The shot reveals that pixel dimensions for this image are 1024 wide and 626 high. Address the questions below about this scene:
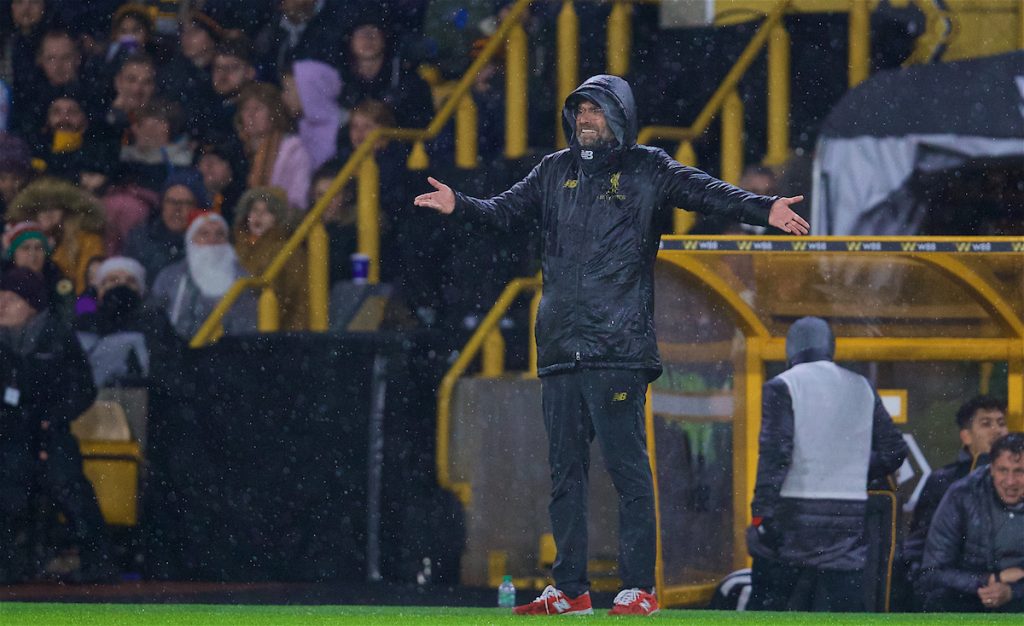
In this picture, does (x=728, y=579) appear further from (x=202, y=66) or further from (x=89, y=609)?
(x=202, y=66)

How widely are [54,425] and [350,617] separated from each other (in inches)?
199

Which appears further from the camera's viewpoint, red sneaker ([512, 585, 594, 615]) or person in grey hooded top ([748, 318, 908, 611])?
person in grey hooded top ([748, 318, 908, 611])

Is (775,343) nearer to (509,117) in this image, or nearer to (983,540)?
(983,540)

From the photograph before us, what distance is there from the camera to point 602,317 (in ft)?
23.0

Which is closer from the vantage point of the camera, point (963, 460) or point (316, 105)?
point (963, 460)

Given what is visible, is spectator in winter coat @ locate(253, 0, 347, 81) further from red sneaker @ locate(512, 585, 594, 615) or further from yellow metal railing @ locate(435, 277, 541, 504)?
red sneaker @ locate(512, 585, 594, 615)

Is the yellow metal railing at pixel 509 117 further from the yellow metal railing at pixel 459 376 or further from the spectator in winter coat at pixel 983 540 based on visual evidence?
the spectator in winter coat at pixel 983 540

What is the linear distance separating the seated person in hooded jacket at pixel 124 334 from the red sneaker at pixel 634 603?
554cm

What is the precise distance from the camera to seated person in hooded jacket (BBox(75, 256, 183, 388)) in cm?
1216

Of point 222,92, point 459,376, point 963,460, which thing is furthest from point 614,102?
point 222,92

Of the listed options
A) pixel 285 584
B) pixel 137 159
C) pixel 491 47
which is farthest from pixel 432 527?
pixel 137 159

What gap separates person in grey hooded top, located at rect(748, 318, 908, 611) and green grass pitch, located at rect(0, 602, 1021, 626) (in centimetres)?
138

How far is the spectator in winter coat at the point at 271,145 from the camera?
13023mm

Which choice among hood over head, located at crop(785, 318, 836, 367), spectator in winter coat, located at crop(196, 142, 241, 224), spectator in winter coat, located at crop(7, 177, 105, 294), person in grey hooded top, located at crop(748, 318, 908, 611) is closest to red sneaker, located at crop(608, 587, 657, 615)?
person in grey hooded top, located at crop(748, 318, 908, 611)
